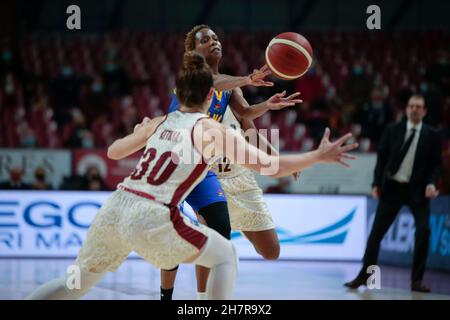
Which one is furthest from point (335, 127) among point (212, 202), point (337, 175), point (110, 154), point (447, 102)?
point (110, 154)

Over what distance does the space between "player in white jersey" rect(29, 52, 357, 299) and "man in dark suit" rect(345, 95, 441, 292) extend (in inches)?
157

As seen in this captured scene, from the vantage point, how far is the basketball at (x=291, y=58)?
5402 mm

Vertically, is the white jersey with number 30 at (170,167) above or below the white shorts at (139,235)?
above

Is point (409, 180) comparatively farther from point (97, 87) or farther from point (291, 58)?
point (97, 87)

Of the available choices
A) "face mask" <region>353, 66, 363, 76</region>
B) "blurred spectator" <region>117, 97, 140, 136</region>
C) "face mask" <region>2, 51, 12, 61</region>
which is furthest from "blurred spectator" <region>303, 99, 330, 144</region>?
"face mask" <region>2, 51, 12, 61</region>

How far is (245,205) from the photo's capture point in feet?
19.3

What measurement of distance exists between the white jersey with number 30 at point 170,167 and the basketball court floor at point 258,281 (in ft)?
8.91

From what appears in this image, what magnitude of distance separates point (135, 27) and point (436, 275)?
13645 millimetres

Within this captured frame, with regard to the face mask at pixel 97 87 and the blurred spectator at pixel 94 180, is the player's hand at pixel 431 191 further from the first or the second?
the face mask at pixel 97 87

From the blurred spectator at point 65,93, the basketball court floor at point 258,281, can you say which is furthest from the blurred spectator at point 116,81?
the basketball court floor at point 258,281

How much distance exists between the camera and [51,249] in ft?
33.3

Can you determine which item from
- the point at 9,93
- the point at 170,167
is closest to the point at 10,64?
the point at 9,93

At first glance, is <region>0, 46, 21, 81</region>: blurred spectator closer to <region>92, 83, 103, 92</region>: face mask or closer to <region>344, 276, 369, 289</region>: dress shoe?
<region>92, 83, 103, 92</region>: face mask

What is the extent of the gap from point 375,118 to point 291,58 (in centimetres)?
807
